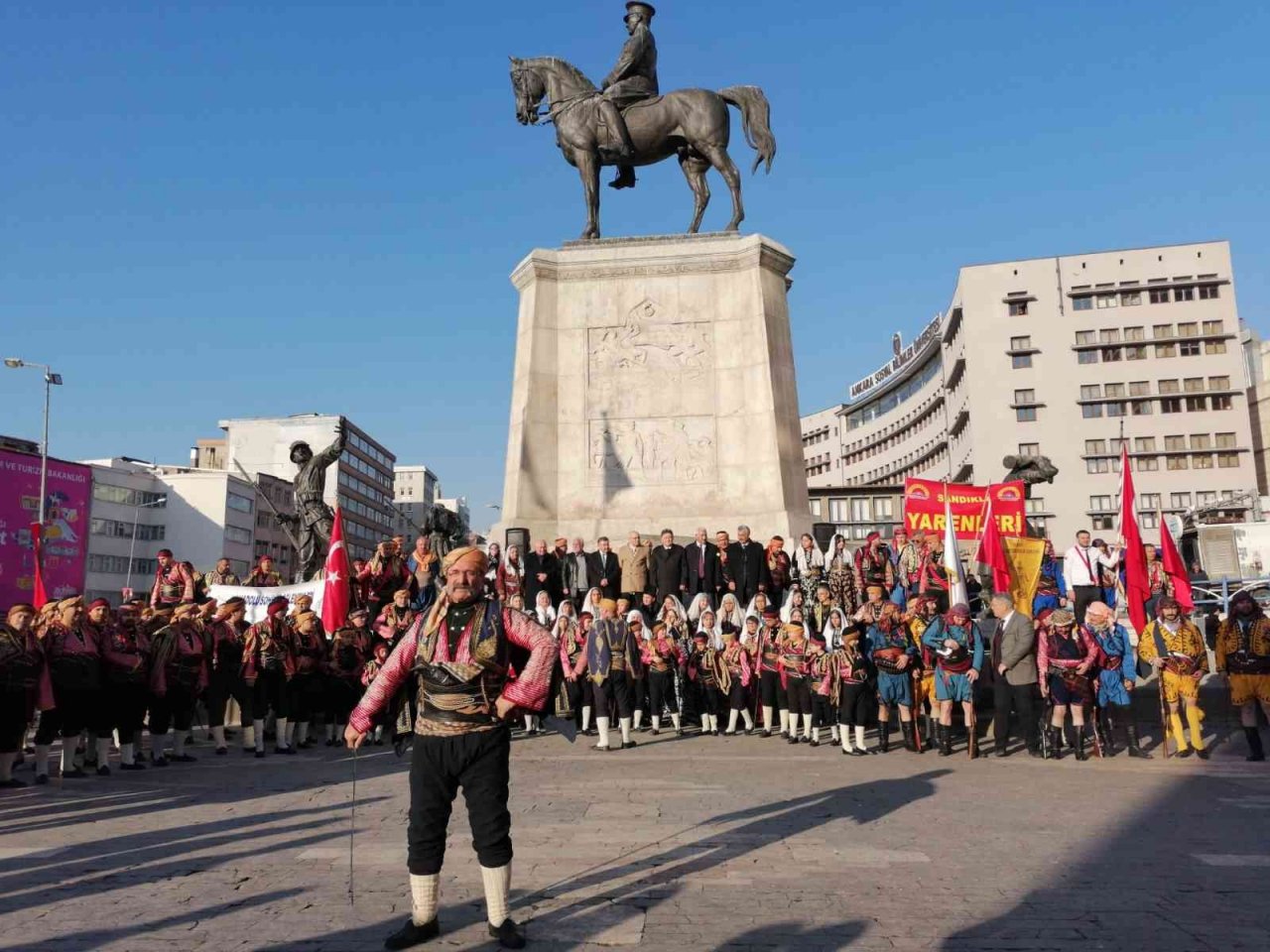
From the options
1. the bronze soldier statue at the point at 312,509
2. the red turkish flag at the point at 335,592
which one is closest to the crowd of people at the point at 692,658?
the red turkish flag at the point at 335,592

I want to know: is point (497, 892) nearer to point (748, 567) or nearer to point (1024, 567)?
point (748, 567)

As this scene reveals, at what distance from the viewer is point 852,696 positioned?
13.5 m

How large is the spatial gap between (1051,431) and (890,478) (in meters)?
27.6

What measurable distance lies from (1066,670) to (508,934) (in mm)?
10094

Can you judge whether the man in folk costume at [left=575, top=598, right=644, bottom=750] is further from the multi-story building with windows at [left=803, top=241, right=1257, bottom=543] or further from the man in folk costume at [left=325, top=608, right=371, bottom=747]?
the multi-story building with windows at [left=803, top=241, right=1257, bottom=543]

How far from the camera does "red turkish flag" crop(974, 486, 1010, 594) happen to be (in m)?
15.9

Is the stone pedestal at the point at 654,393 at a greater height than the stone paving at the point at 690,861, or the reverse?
the stone pedestal at the point at 654,393

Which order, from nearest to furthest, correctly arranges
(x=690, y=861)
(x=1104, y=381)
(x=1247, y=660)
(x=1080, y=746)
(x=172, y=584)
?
(x=690, y=861), (x=1080, y=746), (x=1247, y=660), (x=172, y=584), (x=1104, y=381)

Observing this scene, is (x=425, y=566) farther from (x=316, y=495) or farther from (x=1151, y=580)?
(x=1151, y=580)

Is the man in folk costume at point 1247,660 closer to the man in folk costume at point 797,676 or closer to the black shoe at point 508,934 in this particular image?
the man in folk costume at point 797,676

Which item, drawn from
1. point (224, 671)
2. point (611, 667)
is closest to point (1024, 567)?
point (611, 667)

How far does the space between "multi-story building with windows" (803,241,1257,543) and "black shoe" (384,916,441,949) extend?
69.6 m

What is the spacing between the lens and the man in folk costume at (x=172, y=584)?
15.9m

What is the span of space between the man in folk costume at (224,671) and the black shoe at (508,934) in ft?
32.4
